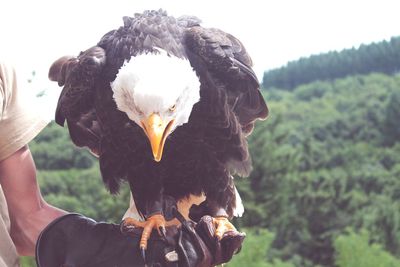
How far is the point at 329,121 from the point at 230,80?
10.6 meters

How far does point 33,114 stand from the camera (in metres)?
1.82

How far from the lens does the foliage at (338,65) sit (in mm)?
10297

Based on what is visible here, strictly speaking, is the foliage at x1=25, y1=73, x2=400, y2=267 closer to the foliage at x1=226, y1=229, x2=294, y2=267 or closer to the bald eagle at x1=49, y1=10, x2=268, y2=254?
the foliage at x1=226, y1=229, x2=294, y2=267

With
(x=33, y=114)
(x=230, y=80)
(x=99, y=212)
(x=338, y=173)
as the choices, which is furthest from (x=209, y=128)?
Answer: (x=338, y=173)

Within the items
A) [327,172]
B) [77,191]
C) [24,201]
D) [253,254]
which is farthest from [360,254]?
[24,201]

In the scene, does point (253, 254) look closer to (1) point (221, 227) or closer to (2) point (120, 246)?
(1) point (221, 227)

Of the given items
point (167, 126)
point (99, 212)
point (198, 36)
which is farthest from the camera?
point (99, 212)

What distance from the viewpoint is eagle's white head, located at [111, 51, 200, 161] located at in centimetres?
177

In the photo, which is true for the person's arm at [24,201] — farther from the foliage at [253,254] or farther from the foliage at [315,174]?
the foliage at [315,174]

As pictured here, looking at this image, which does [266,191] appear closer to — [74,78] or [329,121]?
[329,121]

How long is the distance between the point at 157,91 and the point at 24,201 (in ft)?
1.48

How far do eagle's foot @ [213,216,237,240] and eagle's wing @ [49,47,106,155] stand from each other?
0.45 metres

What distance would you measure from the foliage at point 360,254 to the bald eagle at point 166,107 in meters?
6.23

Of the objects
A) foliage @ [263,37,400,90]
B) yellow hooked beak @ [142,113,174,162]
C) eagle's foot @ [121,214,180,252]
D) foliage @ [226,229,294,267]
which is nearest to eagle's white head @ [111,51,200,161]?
yellow hooked beak @ [142,113,174,162]
